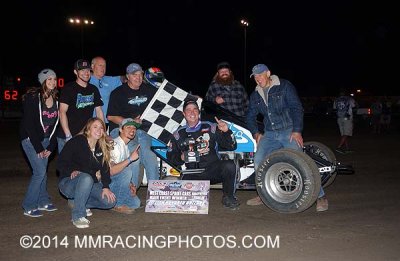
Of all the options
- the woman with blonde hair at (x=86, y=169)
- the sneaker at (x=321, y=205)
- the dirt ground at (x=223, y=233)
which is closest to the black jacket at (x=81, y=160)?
the woman with blonde hair at (x=86, y=169)

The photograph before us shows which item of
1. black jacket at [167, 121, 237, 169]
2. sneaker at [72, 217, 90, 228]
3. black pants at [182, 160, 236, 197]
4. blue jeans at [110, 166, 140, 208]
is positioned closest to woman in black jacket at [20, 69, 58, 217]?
sneaker at [72, 217, 90, 228]

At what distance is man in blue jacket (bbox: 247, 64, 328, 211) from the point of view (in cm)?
595

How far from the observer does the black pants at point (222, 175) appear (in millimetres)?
5918

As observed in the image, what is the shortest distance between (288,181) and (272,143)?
0.54 m

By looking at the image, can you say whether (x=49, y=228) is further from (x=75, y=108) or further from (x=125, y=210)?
(x=75, y=108)

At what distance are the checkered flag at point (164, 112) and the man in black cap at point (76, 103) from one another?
2.44 feet

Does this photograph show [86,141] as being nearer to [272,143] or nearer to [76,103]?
[76,103]

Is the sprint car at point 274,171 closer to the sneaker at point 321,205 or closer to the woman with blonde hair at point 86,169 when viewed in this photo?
the sneaker at point 321,205

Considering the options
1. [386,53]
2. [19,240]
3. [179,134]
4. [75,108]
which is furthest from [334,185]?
[386,53]

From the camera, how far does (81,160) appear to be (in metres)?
5.44

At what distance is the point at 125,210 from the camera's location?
588 cm

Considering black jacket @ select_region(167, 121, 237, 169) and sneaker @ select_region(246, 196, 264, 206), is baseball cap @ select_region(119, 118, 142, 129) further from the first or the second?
sneaker @ select_region(246, 196, 264, 206)

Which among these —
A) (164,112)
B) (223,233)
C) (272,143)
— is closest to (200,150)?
(164,112)

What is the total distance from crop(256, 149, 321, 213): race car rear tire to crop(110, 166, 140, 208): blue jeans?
159cm
